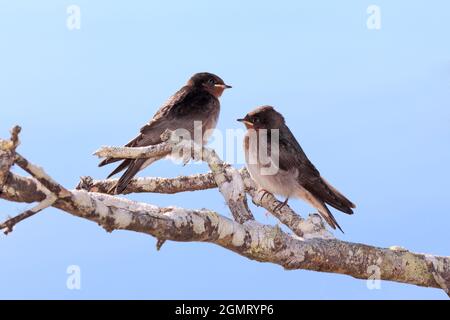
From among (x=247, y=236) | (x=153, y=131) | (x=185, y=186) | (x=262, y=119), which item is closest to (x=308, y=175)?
(x=262, y=119)

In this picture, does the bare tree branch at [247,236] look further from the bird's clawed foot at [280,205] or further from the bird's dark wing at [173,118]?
the bird's dark wing at [173,118]

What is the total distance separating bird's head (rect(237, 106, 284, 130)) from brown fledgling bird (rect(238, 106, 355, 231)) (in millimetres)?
224

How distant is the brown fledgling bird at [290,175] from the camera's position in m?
9.57

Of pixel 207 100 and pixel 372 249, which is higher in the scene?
pixel 207 100

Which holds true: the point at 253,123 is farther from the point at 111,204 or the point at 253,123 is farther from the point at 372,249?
the point at 111,204

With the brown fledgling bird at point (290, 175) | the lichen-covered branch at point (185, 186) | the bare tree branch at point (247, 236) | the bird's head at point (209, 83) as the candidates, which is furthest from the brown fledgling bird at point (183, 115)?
the bare tree branch at point (247, 236)

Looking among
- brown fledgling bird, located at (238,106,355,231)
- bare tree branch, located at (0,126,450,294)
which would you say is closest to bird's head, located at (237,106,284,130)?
brown fledgling bird, located at (238,106,355,231)

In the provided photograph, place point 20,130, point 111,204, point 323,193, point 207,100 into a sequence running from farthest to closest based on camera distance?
point 207,100, point 323,193, point 111,204, point 20,130

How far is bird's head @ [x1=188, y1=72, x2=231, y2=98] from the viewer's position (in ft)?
42.4

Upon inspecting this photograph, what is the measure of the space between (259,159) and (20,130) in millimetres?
4943

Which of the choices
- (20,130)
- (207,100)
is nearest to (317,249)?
(20,130)

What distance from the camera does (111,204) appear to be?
608 cm

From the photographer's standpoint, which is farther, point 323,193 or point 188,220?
point 323,193

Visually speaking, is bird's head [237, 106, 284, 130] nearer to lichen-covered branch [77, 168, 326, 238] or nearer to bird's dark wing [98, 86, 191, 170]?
lichen-covered branch [77, 168, 326, 238]
